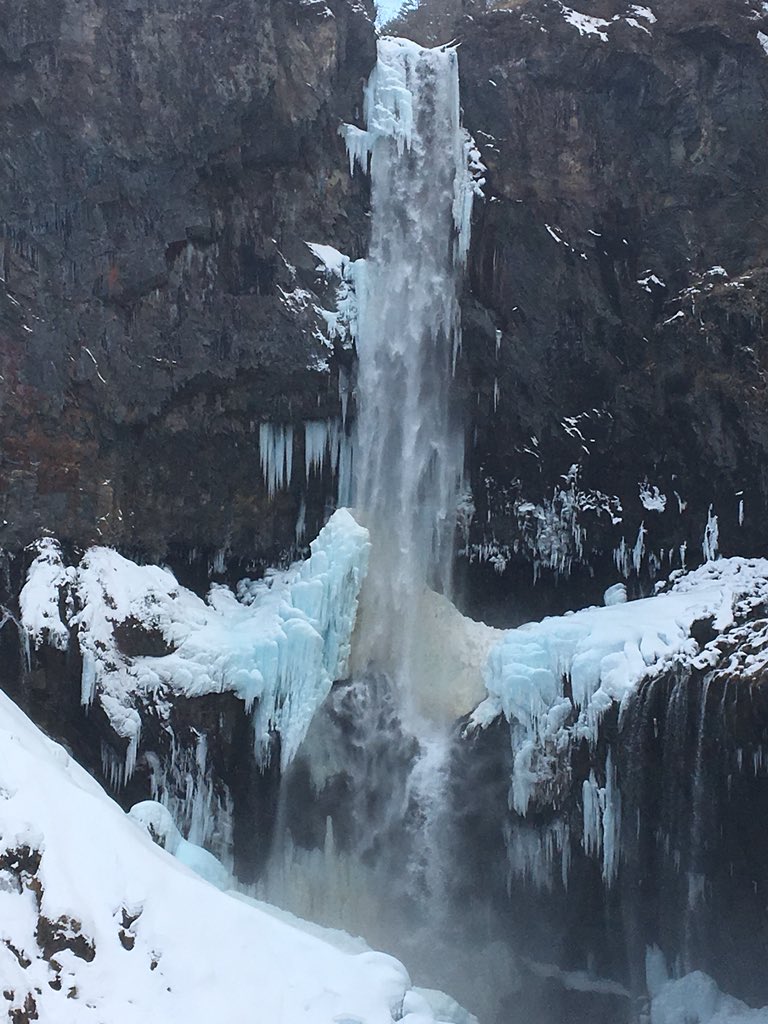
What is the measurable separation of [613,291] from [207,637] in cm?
818

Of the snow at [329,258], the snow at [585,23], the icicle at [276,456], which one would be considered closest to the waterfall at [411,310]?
the snow at [329,258]

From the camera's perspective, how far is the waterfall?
55.6 feet

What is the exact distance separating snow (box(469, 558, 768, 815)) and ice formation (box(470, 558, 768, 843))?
13 millimetres

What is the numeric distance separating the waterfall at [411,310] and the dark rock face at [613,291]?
40 cm

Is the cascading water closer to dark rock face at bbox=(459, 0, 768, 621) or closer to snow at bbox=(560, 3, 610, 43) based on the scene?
dark rock face at bbox=(459, 0, 768, 621)

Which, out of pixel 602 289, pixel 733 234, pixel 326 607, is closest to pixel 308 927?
pixel 326 607

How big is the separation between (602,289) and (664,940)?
951 cm

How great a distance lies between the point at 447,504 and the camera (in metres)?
17.2

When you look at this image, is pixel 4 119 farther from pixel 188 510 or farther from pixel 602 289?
pixel 602 289

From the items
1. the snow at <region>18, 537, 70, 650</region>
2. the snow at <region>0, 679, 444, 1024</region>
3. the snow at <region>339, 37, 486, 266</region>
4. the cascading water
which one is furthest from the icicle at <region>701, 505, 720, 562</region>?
the snow at <region>18, 537, 70, 650</region>

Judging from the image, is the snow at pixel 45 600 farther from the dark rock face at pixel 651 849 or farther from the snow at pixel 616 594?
the snow at pixel 616 594

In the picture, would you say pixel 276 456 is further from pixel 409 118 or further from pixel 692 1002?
pixel 692 1002

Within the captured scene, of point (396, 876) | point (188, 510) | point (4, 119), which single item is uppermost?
point (4, 119)

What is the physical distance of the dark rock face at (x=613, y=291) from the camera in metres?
16.0
